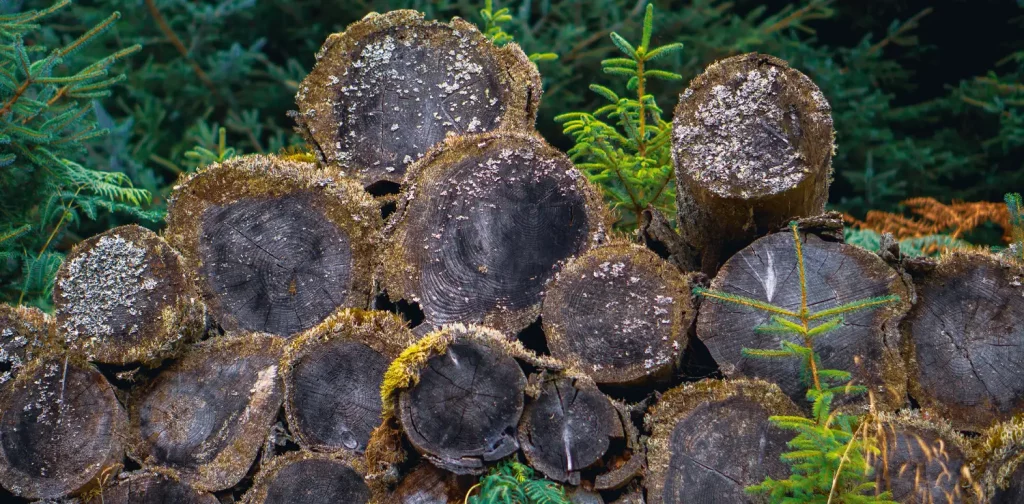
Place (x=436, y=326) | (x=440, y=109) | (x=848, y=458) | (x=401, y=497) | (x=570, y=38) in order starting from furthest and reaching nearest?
(x=570, y=38) → (x=440, y=109) → (x=436, y=326) → (x=401, y=497) → (x=848, y=458)

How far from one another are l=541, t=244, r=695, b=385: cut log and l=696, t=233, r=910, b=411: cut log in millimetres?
111

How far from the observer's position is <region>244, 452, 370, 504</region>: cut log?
3.31m

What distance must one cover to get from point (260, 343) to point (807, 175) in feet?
6.27

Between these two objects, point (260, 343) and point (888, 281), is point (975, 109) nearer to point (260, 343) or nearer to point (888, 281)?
point (888, 281)

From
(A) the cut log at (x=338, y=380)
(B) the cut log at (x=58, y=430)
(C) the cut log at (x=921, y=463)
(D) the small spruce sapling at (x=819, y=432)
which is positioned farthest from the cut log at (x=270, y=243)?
(C) the cut log at (x=921, y=463)

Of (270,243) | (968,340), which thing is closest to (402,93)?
(270,243)

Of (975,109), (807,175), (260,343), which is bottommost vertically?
(975,109)

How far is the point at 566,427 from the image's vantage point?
3.10 m

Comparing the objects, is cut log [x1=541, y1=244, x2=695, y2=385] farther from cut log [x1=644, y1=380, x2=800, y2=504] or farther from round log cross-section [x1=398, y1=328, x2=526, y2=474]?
round log cross-section [x1=398, y1=328, x2=526, y2=474]

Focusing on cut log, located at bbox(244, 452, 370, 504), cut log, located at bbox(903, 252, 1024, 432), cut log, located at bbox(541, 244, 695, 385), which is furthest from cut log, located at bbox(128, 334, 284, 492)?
cut log, located at bbox(903, 252, 1024, 432)

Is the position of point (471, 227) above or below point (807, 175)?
below

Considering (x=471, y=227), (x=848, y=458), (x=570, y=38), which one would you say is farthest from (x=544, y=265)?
(x=570, y=38)

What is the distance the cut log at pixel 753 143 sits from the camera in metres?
3.22

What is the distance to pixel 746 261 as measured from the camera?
3293mm
